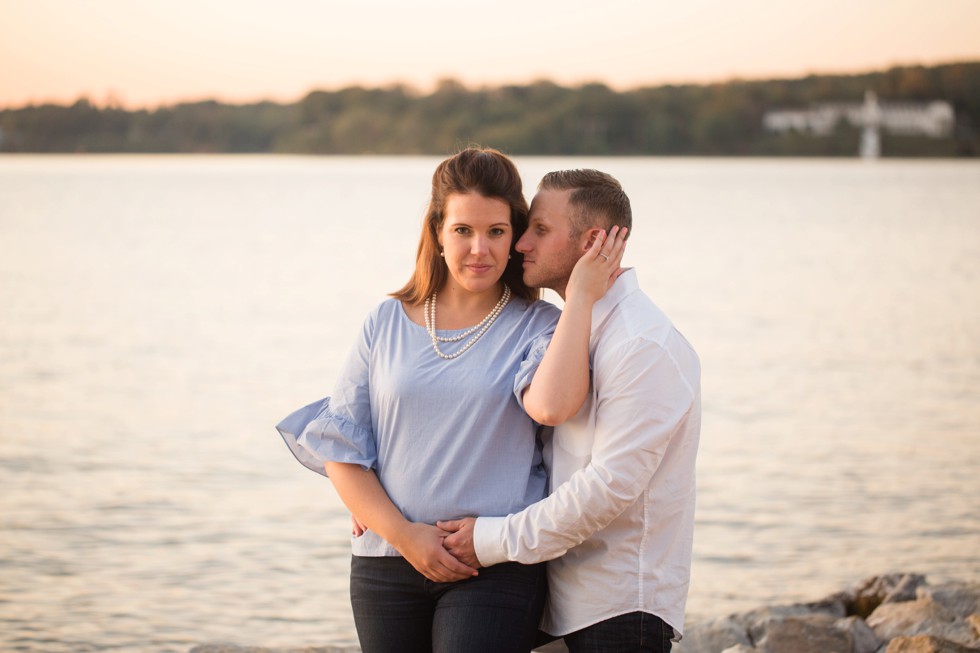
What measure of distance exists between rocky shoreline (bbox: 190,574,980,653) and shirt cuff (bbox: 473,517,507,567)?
7.66 feet

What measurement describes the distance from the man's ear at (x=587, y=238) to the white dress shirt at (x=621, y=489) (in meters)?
0.13

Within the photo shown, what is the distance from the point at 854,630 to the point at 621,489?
2938mm

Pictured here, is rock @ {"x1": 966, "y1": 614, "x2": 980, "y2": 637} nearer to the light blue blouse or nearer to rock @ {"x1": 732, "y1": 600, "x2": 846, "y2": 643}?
rock @ {"x1": 732, "y1": 600, "x2": 846, "y2": 643}

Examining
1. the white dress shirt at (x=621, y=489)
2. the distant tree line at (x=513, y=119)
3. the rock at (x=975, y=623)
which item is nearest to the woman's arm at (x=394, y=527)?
the white dress shirt at (x=621, y=489)

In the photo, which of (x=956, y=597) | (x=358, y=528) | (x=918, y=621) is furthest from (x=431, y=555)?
(x=956, y=597)

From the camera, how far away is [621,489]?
3158 mm

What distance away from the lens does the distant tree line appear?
100438mm

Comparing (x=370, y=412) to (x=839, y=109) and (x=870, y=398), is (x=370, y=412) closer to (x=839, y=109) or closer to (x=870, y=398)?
(x=870, y=398)

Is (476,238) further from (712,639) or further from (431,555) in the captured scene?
(712,639)

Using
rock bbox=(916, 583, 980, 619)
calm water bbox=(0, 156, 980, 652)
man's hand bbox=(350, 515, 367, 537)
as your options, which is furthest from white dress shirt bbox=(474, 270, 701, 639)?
calm water bbox=(0, 156, 980, 652)

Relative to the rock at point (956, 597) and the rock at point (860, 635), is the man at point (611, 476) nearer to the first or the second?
the rock at point (860, 635)

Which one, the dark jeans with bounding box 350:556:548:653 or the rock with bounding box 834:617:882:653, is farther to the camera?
the rock with bounding box 834:617:882:653

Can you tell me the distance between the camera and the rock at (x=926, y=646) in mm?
4668

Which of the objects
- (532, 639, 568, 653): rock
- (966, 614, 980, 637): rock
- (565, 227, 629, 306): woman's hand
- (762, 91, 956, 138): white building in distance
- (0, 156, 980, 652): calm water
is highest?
(762, 91, 956, 138): white building in distance
